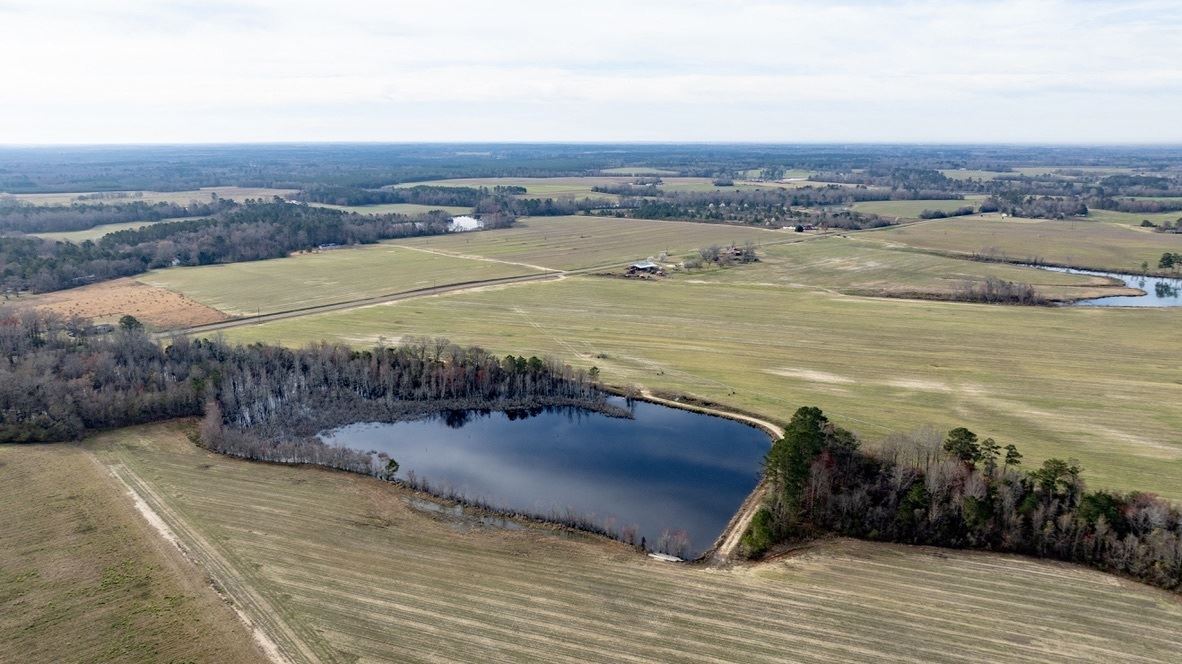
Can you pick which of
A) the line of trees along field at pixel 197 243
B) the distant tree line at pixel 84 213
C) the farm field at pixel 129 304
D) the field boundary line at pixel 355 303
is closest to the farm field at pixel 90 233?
the distant tree line at pixel 84 213

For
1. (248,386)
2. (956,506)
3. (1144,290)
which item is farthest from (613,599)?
(1144,290)

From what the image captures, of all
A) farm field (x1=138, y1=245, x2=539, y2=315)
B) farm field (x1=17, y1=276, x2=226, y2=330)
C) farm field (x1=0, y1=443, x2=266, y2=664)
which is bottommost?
farm field (x1=0, y1=443, x2=266, y2=664)

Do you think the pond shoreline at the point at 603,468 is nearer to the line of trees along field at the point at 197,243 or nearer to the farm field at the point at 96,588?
the farm field at the point at 96,588

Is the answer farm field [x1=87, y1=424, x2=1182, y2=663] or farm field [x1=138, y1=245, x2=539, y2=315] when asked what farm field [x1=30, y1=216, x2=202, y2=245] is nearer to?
farm field [x1=138, y1=245, x2=539, y2=315]

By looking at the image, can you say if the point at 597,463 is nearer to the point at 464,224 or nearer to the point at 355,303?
the point at 355,303

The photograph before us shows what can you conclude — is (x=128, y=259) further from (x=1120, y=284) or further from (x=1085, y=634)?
(x=1120, y=284)

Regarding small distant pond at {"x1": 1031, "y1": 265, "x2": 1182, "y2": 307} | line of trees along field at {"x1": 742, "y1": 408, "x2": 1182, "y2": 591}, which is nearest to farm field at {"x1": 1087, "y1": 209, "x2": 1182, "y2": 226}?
small distant pond at {"x1": 1031, "y1": 265, "x2": 1182, "y2": 307}

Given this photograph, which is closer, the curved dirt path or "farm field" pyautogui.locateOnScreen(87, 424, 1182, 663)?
"farm field" pyautogui.locateOnScreen(87, 424, 1182, 663)

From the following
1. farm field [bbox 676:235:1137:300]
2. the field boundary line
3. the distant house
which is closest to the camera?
the field boundary line
